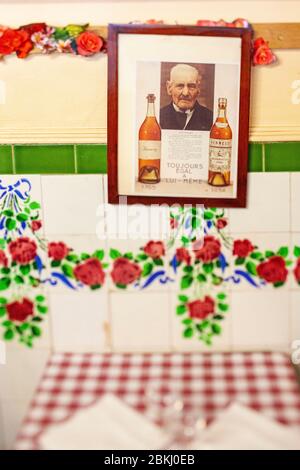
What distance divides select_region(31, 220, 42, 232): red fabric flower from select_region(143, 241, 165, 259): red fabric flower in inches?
15.7

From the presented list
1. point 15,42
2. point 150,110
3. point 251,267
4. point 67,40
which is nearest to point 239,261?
point 251,267

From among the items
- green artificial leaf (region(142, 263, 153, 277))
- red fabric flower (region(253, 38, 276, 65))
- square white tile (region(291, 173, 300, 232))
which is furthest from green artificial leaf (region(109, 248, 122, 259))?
→ red fabric flower (region(253, 38, 276, 65))

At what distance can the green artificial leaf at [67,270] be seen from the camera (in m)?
1.72

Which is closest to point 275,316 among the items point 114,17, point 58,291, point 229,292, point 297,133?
point 229,292

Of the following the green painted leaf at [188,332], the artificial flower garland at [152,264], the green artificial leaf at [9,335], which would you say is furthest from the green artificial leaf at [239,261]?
the green artificial leaf at [9,335]

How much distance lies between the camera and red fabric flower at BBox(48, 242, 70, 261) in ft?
5.59

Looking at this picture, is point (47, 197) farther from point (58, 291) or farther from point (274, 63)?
point (274, 63)

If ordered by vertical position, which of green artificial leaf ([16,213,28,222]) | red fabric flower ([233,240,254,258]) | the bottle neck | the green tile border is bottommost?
red fabric flower ([233,240,254,258])

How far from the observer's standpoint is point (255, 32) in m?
1.53

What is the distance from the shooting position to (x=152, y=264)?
1.72 meters

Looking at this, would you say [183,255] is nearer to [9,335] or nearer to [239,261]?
[239,261]

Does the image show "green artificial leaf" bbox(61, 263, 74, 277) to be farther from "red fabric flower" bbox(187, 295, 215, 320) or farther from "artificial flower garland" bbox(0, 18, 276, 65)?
"artificial flower garland" bbox(0, 18, 276, 65)

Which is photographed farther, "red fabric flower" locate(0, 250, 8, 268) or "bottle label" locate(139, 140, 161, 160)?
"red fabric flower" locate(0, 250, 8, 268)

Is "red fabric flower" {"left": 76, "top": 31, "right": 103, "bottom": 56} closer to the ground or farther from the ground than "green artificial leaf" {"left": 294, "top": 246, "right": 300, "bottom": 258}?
farther from the ground
